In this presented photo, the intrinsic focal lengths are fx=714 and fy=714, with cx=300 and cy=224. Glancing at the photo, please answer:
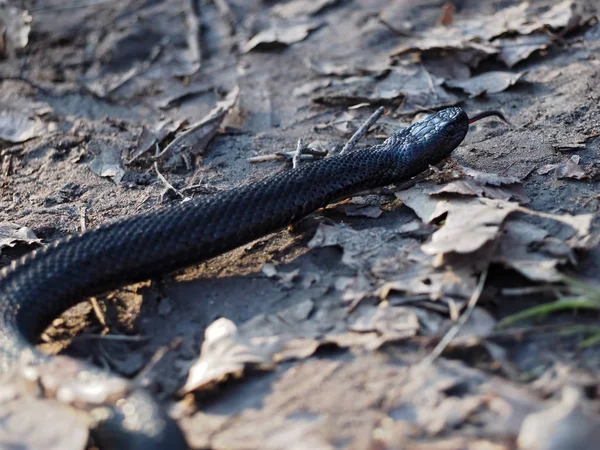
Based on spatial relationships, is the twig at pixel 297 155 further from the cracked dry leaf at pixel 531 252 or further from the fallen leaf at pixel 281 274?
the cracked dry leaf at pixel 531 252

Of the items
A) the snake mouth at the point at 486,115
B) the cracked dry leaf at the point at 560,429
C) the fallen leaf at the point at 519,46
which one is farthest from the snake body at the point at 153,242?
the fallen leaf at the point at 519,46

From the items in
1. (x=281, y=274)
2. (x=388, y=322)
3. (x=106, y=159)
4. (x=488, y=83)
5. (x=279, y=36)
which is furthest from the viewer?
(x=279, y=36)

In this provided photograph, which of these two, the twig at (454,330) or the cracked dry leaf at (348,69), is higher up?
the twig at (454,330)

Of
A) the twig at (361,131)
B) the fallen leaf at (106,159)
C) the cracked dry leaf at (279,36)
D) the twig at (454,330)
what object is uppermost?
the twig at (454,330)

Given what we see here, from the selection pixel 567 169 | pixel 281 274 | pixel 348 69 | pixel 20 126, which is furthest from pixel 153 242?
pixel 348 69

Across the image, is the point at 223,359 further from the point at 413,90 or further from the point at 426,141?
the point at 413,90

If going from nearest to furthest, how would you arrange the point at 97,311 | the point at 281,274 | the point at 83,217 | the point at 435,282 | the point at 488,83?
1. the point at 435,282
2. the point at 97,311
3. the point at 281,274
4. the point at 83,217
5. the point at 488,83

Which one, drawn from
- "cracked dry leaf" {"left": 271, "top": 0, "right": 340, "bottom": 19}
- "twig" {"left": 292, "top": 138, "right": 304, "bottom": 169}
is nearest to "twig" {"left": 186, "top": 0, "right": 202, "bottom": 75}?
"cracked dry leaf" {"left": 271, "top": 0, "right": 340, "bottom": 19}
